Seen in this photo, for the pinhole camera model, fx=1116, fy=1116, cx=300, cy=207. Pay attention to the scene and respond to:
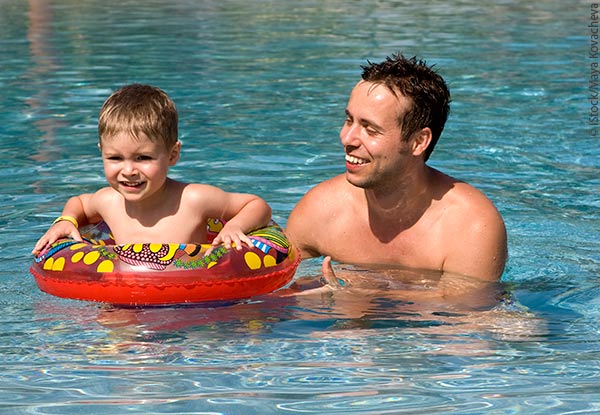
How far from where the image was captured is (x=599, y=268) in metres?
5.91

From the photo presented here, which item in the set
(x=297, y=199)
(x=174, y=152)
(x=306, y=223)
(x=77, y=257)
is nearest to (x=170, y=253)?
(x=77, y=257)

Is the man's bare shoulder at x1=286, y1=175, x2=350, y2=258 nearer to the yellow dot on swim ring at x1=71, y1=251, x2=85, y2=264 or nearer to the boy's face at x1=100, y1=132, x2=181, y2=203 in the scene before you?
the boy's face at x1=100, y1=132, x2=181, y2=203

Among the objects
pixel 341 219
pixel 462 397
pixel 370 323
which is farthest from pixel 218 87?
pixel 462 397

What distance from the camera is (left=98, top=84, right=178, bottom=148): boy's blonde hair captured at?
5.00 meters

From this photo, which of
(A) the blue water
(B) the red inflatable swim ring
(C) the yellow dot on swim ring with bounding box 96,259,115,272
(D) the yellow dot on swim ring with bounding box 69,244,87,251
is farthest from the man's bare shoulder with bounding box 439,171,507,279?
(D) the yellow dot on swim ring with bounding box 69,244,87,251

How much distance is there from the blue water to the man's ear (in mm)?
712

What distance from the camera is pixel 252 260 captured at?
16.5ft

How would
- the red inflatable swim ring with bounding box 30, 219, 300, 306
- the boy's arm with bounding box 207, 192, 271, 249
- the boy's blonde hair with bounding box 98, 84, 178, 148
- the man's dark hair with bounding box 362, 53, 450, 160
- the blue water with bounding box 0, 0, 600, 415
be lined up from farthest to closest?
the man's dark hair with bounding box 362, 53, 450, 160 → the boy's arm with bounding box 207, 192, 271, 249 → the boy's blonde hair with bounding box 98, 84, 178, 148 → the red inflatable swim ring with bounding box 30, 219, 300, 306 → the blue water with bounding box 0, 0, 600, 415

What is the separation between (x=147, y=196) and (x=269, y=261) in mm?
672

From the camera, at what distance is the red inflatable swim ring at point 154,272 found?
4.89 m

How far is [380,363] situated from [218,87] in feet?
26.6

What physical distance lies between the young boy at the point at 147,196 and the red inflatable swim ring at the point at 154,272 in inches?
4.8

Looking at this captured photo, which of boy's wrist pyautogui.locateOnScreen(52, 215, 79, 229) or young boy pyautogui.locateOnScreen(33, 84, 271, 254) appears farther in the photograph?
boy's wrist pyautogui.locateOnScreen(52, 215, 79, 229)

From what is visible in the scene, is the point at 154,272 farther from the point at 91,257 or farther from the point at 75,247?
the point at 75,247
